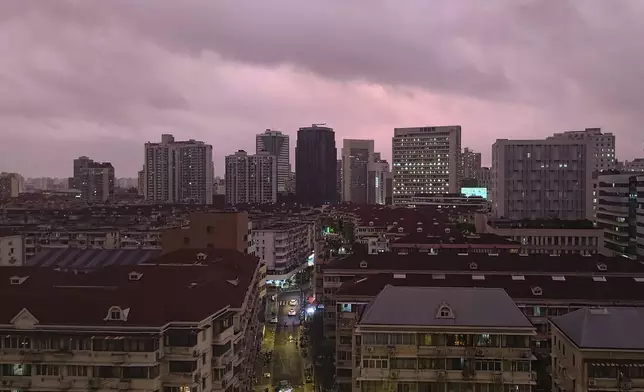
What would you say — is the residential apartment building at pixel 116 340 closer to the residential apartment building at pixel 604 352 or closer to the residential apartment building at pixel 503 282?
the residential apartment building at pixel 503 282

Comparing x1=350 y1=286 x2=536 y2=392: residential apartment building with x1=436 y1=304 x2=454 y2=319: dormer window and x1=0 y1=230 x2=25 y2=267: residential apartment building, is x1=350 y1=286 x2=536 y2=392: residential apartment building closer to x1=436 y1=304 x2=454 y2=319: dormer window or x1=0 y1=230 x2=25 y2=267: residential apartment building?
x1=436 y1=304 x2=454 y2=319: dormer window

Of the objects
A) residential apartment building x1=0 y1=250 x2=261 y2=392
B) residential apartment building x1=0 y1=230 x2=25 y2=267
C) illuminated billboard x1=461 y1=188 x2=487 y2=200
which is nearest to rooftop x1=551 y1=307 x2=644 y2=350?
residential apartment building x1=0 y1=250 x2=261 y2=392

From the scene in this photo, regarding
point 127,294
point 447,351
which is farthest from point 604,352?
point 127,294

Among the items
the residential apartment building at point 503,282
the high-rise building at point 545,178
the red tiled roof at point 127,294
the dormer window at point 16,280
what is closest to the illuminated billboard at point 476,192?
the high-rise building at point 545,178

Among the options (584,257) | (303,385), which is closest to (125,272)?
(303,385)

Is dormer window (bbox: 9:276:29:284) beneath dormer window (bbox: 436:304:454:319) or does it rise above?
above

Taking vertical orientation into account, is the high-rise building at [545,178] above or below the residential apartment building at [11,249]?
above

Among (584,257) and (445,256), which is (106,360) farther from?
(584,257)
